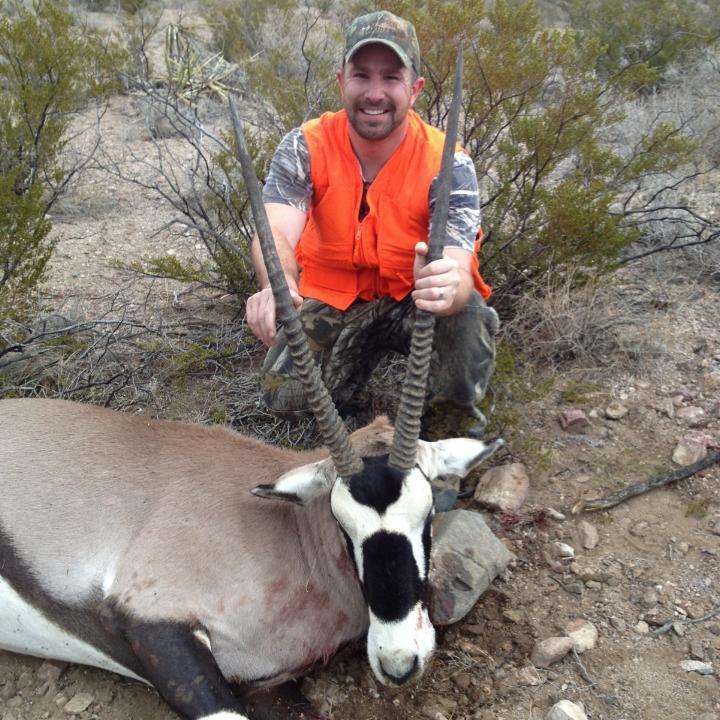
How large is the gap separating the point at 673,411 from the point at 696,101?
6.58 metres

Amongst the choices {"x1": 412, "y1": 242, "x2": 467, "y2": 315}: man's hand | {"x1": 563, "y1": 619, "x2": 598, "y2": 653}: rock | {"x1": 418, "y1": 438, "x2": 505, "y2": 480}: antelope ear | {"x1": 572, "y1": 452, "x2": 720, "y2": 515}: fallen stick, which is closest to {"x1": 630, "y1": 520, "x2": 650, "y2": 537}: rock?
{"x1": 572, "y1": 452, "x2": 720, "y2": 515}: fallen stick

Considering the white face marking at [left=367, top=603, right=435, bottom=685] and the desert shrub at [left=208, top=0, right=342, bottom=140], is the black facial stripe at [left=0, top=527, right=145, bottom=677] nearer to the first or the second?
the white face marking at [left=367, top=603, right=435, bottom=685]

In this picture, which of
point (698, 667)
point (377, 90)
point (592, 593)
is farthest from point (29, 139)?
point (698, 667)

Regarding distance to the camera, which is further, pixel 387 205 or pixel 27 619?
pixel 387 205

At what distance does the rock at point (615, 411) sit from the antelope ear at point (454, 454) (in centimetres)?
185

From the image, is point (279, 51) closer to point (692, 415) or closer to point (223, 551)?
point (692, 415)

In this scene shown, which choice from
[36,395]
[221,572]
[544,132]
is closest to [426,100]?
[544,132]

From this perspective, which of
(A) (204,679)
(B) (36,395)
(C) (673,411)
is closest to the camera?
(A) (204,679)

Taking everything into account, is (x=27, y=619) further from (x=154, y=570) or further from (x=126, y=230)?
(x=126, y=230)

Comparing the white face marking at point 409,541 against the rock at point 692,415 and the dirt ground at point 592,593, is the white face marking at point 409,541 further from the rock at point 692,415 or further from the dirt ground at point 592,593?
the rock at point 692,415

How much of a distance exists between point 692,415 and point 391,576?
2858 mm

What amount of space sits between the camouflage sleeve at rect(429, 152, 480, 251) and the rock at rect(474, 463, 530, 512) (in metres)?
1.35

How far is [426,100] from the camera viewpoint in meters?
6.12

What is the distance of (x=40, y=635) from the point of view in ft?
10.4
